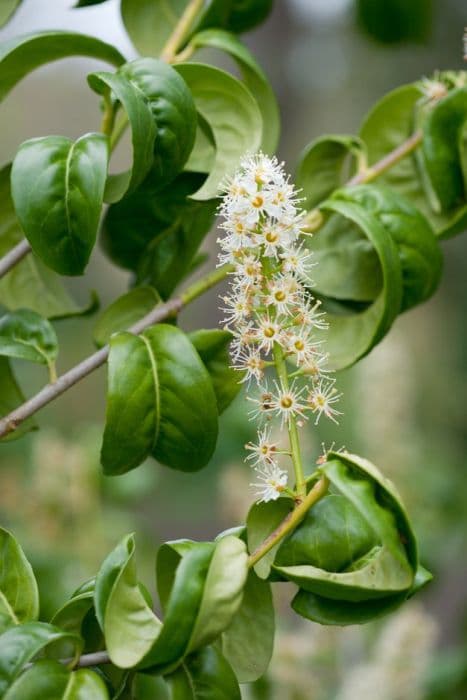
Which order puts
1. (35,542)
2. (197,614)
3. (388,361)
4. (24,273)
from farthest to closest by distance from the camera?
(388,361) → (35,542) → (24,273) → (197,614)

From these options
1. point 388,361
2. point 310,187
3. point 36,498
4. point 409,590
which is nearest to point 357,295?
point 310,187

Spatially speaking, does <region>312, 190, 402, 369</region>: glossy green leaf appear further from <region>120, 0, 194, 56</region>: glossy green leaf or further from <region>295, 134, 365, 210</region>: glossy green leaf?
<region>120, 0, 194, 56</region>: glossy green leaf

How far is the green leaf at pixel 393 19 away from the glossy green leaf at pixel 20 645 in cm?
79

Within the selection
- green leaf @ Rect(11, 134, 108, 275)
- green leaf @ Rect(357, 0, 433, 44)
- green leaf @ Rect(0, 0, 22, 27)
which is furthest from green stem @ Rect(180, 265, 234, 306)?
green leaf @ Rect(357, 0, 433, 44)

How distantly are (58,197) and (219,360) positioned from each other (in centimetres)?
14

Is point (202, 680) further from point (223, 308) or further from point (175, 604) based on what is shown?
point (223, 308)

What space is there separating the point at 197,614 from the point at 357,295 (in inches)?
10.2

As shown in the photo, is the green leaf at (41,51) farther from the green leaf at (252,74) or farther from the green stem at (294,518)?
the green stem at (294,518)

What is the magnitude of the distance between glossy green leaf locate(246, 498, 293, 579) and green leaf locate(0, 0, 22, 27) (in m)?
0.35

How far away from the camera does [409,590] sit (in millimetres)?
439

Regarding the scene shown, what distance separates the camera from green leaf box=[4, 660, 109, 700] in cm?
42

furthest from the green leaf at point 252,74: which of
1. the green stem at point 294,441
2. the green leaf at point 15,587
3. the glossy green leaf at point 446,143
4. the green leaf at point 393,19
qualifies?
the green leaf at point 393,19

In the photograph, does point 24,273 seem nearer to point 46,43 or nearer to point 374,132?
point 46,43

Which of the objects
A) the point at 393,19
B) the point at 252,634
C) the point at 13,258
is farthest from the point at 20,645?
the point at 393,19
